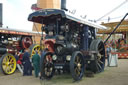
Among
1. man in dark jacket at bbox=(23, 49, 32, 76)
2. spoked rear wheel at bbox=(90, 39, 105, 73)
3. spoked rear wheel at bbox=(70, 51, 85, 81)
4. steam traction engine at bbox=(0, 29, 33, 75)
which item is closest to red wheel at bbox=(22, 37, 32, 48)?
steam traction engine at bbox=(0, 29, 33, 75)

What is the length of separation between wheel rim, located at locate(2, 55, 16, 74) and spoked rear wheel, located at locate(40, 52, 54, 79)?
2.38 meters

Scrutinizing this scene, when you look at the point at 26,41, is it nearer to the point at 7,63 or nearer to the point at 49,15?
the point at 7,63

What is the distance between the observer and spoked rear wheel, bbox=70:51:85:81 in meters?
5.23

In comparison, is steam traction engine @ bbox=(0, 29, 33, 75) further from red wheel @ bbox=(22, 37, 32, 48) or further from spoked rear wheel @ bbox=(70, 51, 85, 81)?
spoked rear wheel @ bbox=(70, 51, 85, 81)

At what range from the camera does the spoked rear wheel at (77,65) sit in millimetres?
5234

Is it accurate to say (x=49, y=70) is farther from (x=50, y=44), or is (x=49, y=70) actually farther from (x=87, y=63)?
(x=87, y=63)

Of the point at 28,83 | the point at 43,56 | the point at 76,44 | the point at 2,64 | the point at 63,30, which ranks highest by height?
the point at 63,30

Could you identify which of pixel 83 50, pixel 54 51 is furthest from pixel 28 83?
pixel 83 50

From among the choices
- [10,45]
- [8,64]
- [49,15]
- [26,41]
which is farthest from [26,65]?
[49,15]

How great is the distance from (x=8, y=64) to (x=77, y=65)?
3.70 meters

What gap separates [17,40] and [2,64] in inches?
86.5

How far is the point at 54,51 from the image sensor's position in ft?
19.8

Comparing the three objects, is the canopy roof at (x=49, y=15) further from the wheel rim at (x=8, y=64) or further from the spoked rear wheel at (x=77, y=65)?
the wheel rim at (x=8, y=64)

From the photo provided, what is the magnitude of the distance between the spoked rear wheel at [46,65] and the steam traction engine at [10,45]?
238cm
